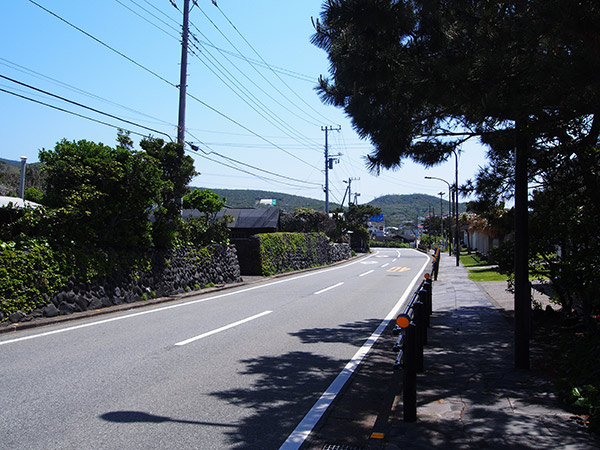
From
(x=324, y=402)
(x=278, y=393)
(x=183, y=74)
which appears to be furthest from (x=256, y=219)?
(x=324, y=402)

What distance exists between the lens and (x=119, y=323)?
952cm

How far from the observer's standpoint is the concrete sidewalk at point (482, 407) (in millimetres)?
3904

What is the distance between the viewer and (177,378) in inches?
227

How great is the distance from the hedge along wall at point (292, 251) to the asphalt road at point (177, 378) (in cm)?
1367

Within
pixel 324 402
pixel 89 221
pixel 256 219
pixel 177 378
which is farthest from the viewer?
pixel 256 219

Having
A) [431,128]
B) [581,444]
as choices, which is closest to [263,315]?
[431,128]

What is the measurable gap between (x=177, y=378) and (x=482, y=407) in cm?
343

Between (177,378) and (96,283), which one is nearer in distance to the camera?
(177,378)

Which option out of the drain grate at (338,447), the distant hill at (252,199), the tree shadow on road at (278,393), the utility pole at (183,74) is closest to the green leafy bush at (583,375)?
the drain grate at (338,447)

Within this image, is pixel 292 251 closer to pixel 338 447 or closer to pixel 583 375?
pixel 583 375

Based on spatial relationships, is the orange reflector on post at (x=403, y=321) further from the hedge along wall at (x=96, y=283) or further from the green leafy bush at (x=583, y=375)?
the hedge along wall at (x=96, y=283)

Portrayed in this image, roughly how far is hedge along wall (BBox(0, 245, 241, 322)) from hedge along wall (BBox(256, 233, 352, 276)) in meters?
6.33

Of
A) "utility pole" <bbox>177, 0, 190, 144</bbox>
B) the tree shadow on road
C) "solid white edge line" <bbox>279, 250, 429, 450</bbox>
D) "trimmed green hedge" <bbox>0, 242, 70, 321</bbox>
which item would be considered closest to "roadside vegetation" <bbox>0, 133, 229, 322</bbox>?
"trimmed green hedge" <bbox>0, 242, 70, 321</bbox>

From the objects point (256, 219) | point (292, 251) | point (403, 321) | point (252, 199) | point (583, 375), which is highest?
point (252, 199)
